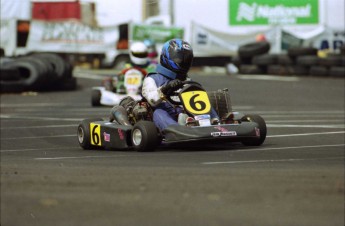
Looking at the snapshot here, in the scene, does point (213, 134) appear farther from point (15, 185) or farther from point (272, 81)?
point (272, 81)

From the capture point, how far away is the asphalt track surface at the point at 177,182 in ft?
14.6

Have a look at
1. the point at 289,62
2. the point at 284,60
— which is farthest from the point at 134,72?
the point at 284,60

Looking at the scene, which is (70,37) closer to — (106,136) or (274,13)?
(274,13)

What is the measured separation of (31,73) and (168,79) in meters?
10.4

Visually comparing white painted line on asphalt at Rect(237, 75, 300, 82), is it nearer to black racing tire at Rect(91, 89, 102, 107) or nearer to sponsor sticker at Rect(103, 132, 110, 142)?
black racing tire at Rect(91, 89, 102, 107)

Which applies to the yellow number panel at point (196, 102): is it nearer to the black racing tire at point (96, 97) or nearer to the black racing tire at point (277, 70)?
the black racing tire at point (96, 97)

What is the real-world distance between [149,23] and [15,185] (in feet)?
86.6

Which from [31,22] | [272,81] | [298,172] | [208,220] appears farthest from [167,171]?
[31,22]

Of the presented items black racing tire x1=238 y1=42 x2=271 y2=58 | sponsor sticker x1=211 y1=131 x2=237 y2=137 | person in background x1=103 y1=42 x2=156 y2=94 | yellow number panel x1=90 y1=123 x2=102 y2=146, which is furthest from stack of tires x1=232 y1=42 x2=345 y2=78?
sponsor sticker x1=211 y1=131 x2=237 y2=137

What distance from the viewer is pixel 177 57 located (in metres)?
8.92

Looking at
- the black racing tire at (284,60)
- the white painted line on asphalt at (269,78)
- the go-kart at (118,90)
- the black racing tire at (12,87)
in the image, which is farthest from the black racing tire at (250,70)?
the go-kart at (118,90)

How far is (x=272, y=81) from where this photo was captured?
2219cm

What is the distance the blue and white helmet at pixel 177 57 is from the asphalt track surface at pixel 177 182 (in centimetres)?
76

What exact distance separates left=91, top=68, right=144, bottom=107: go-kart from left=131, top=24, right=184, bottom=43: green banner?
14.7m
